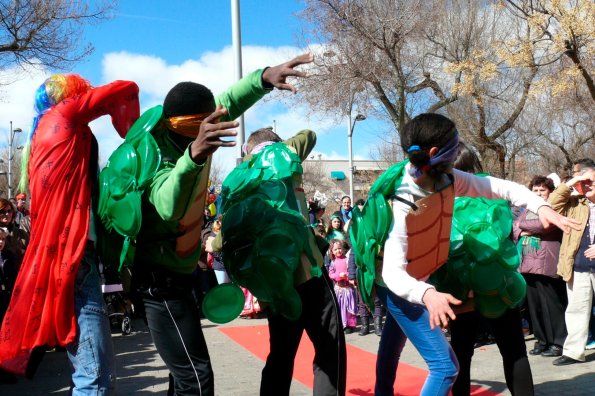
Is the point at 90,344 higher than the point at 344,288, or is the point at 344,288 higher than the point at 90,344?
the point at 90,344

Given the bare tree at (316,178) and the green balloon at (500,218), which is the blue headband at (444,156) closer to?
the green balloon at (500,218)

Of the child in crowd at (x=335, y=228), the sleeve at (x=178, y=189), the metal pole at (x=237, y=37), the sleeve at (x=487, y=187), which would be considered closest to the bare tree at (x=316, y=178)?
the child in crowd at (x=335, y=228)

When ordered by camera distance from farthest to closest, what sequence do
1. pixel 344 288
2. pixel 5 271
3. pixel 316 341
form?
1. pixel 344 288
2. pixel 5 271
3. pixel 316 341

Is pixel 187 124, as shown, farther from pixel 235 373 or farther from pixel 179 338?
pixel 235 373

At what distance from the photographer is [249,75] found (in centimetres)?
322

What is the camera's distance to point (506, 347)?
3.79 meters

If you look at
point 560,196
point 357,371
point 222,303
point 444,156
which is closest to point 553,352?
point 560,196

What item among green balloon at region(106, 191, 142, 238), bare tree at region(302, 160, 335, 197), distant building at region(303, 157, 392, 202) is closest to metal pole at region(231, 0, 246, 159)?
green balloon at region(106, 191, 142, 238)

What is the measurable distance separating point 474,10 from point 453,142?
58.5ft

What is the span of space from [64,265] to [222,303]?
2.76 ft

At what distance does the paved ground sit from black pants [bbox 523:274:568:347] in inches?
11.2

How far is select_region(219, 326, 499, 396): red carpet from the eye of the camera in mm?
5078

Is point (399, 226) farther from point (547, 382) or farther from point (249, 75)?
point (547, 382)

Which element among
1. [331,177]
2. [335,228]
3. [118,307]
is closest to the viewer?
[118,307]
